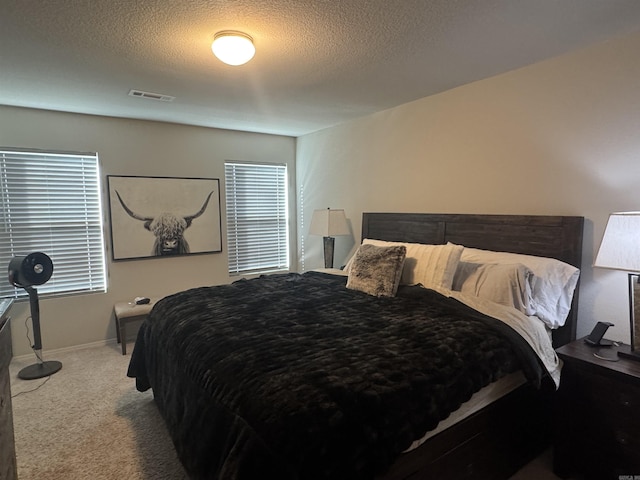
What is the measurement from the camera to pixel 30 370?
3281 mm

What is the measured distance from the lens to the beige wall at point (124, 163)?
11.8 feet

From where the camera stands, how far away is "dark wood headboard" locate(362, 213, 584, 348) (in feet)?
8.02

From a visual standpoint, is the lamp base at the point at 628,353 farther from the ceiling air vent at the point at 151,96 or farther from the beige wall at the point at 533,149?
the ceiling air vent at the point at 151,96

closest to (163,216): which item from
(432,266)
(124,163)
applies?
(124,163)

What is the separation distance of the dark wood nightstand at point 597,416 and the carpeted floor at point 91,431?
204 mm

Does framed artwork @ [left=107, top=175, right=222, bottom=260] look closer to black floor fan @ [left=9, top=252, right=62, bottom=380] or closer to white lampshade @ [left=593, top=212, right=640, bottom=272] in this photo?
black floor fan @ [left=9, top=252, right=62, bottom=380]

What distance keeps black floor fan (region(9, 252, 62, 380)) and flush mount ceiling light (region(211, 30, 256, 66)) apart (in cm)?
258

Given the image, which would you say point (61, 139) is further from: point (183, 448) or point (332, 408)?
point (332, 408)

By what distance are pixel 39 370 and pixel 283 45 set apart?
11.2 ft

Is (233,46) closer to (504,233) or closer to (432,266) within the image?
(432,266)

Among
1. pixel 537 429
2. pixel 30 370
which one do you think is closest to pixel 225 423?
pixel 537 429

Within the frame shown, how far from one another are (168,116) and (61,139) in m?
1.04

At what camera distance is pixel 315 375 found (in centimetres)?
145

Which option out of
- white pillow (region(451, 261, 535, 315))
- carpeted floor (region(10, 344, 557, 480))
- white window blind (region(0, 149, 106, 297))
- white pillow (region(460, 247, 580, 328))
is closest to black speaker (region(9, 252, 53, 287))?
white window blind (region(0, 149, 106, 297))
